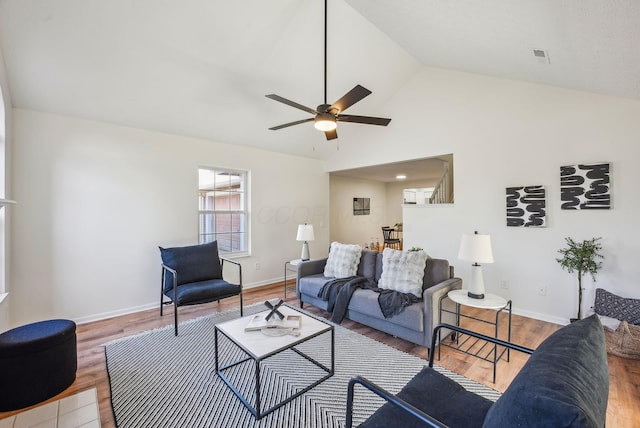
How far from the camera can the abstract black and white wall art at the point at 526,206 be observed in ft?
10.9

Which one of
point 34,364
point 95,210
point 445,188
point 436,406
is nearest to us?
point 436,406

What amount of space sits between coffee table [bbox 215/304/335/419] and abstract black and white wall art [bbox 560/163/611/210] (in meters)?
3.03

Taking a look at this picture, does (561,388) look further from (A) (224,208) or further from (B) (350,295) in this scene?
(A) (224,208)

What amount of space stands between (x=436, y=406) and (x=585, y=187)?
10.3 feet

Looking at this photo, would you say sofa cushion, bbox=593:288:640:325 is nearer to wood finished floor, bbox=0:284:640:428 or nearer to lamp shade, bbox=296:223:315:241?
wood finished floor, bbox=0:284:640:428

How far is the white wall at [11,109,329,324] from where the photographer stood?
2.98m

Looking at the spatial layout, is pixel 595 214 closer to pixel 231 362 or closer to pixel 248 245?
pixel 231 362

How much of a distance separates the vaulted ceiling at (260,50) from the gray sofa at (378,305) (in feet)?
6.77

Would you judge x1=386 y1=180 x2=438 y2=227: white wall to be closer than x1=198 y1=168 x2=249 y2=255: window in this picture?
No

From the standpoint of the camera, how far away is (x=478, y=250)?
8.06ft

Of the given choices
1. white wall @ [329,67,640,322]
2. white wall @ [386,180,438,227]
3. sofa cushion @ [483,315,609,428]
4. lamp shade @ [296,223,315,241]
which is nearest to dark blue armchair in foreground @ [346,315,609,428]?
sofa cushion @ [483,315,609,428]

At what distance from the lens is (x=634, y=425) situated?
172cm

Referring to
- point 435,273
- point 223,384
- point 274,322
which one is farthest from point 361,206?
point 223,384

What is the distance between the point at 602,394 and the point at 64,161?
14.8ft
